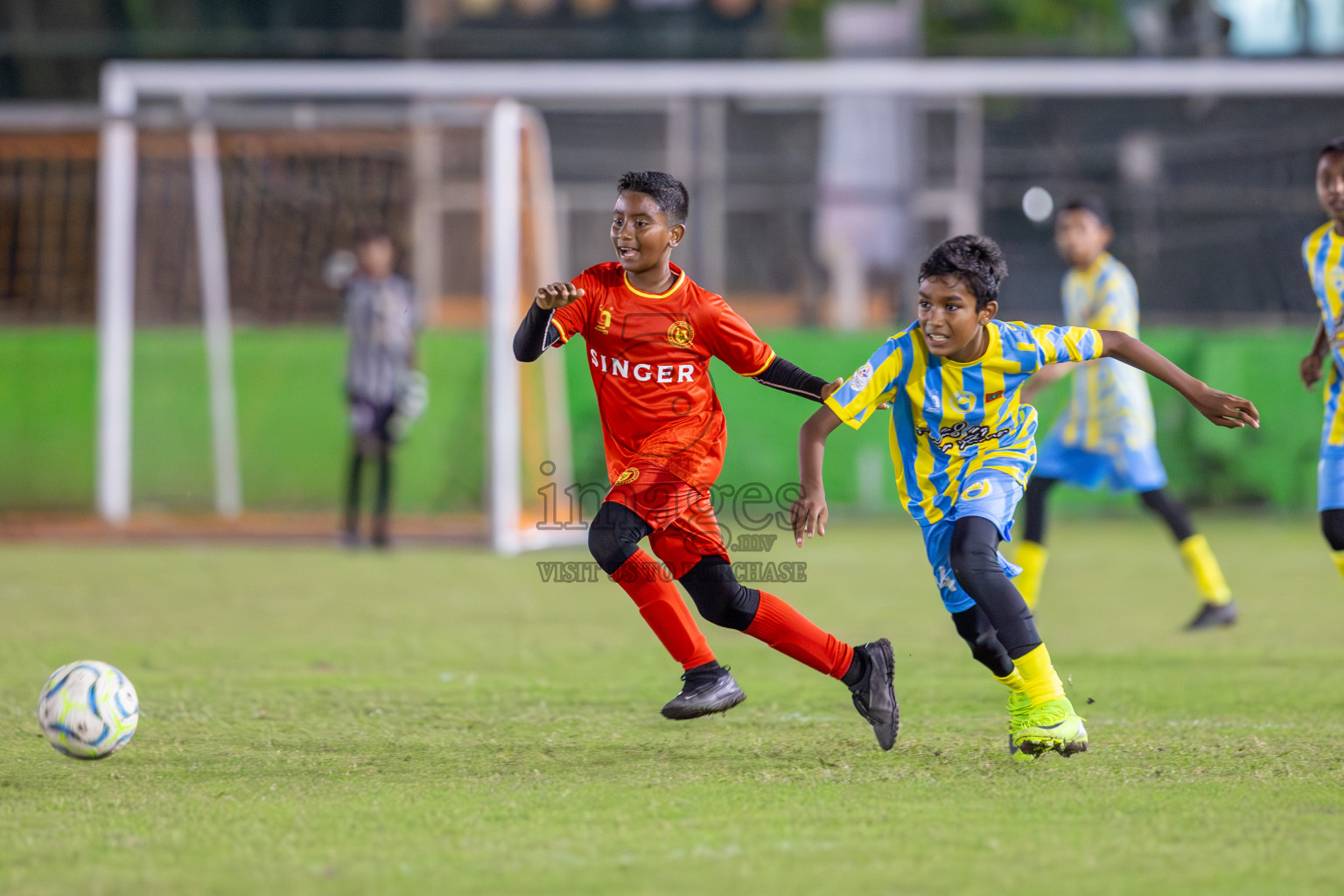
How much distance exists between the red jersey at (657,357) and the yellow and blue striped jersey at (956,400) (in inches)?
19.1

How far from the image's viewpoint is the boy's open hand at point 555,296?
4316 mm

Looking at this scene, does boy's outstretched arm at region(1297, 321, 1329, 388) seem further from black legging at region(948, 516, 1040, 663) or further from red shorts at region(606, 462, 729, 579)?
red shorts at region(606, 462, 729, 579)

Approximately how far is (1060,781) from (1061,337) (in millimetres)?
1279

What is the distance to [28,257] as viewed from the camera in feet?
39.8

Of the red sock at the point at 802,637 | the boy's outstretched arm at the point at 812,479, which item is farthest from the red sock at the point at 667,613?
the boy's outstretched arm at the point at 812,479

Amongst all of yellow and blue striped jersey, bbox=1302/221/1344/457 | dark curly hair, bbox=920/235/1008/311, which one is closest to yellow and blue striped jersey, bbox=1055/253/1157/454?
yellow and blue striped jersey, bbox=1302/221/1344/457

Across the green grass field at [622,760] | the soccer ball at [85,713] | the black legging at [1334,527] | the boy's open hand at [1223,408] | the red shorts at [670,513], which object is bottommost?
the green grass field at [622,760]

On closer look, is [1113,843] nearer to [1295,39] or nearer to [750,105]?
[750,105]

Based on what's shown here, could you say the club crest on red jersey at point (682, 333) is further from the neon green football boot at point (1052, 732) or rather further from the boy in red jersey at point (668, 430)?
the neon green football boot at point (1052, 732)

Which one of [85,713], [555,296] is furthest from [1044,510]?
[85,713]

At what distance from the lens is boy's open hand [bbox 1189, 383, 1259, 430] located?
4.22 m

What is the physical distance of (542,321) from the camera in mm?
4500

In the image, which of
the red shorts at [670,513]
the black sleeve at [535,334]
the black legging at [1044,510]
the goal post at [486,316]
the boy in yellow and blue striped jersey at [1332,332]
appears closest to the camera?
the black sleeve at [535,334]

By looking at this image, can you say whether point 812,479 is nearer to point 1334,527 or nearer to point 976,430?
point 976,430
